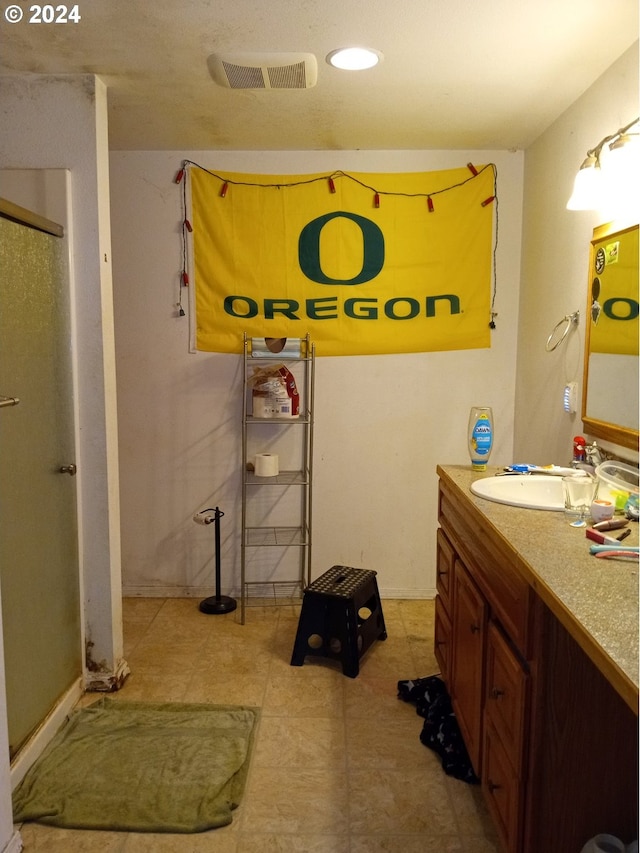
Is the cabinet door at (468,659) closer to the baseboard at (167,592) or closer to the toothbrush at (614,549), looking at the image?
the toothbrush at (614,549)

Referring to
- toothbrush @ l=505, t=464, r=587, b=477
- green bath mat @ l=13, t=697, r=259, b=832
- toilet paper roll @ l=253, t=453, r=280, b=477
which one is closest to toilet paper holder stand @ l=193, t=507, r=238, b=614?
toilet paper roll @ l=253, t=453, r=280, b=477

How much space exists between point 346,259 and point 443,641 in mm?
1854

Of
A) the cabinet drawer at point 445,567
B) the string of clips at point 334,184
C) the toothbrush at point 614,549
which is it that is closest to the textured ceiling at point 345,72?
the string of clips at point 334,184

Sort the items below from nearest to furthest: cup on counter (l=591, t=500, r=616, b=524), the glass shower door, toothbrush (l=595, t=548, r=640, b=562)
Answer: toothbrush (l=595, t=548, r=640, b=562) → cup on counter (l=591, t=500, r=616, b=524) → the glass shower door

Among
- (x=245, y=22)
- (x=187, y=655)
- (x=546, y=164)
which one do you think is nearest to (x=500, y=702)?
(x=187, y=655)

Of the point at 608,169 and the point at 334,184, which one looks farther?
the point at 334,184

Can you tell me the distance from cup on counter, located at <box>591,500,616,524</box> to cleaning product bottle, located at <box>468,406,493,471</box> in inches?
25.6

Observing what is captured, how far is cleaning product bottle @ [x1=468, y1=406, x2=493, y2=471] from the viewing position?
2.32 meters

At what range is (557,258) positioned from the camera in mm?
2666

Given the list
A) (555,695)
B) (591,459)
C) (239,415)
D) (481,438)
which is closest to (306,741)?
(555,695)

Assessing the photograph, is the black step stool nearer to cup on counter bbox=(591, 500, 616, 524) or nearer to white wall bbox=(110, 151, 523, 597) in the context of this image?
white wall bbox=(110, 151, 523, 597)

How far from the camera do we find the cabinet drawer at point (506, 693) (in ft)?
4.64

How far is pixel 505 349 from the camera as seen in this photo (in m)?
3.26

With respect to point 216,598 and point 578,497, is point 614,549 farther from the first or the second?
point 216,598
